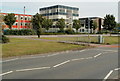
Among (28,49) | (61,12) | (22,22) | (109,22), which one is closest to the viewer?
(28,49)

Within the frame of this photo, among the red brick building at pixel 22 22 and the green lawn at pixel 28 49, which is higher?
the red brick building at pixel 22 22

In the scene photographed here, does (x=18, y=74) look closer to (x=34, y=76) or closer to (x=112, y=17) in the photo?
(x=34, y=76)

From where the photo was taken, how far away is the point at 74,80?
24.9 feet

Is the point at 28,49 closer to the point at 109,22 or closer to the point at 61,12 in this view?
the point at 109,22

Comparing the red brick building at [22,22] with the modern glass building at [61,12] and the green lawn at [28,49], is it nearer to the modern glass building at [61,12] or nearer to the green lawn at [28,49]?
the modern glass building at [61,12]

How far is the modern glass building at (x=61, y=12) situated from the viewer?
92488 mm

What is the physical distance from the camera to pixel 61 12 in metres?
93.4

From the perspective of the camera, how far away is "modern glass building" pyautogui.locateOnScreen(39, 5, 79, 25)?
303ft

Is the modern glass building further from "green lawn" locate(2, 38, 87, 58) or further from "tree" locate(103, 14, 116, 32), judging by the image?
"green lawn" locate(2, 38, 87, 58)

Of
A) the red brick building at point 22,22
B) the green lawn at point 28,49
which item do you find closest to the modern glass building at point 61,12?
the red brick building at point 22,22

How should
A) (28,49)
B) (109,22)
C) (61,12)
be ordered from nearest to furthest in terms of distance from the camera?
(28,49), (109,22), (61,12)

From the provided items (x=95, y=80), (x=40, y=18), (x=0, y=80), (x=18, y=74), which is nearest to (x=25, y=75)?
(x=18, y=74)

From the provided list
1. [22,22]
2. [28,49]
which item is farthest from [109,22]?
[22,22]

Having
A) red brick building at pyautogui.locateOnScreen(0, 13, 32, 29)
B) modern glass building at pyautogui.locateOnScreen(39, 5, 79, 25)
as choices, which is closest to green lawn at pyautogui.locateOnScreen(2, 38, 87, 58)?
red brick building at pyautogui.locateOnScreen(0, 13, 32, 29)
